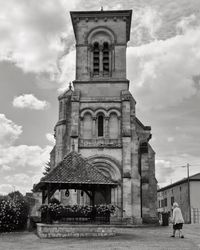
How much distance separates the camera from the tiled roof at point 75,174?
1997 centimetres

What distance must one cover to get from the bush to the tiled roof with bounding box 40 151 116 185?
4.68 metres

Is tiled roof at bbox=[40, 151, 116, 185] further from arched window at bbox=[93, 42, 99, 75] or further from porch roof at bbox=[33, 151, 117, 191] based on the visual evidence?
arched window at bbox=[93, 42, 99, 75]

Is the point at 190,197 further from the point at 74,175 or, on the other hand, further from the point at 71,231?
the point at 71,231

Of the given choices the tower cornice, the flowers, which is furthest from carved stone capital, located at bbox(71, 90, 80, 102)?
the flowers

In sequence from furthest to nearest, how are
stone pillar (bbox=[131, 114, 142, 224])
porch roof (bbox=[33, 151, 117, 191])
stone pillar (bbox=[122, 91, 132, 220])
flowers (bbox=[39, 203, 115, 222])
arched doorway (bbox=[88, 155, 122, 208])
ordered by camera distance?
1. stone pillar (bbox=[131, 114, 142, 224])
2. arched doorway (bbox=[88, 155, 122, 208])
3. stone pillar (bbox=[122, 91, 132, 220])
4. porch roof (bbox=[33, 151, 117, 191])
5. flowers (bbox=[39, 203, 115, 222])

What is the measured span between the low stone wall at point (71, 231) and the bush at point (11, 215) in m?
4.57

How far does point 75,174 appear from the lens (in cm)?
2053

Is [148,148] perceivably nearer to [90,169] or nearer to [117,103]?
[117,103]

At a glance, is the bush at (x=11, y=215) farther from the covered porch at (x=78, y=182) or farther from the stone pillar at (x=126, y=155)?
the stone pillar at (x=126, y=155)

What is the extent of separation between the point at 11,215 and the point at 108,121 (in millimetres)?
13715

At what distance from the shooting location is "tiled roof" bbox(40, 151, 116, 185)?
1997cm

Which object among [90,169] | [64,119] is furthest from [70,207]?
[64,119]

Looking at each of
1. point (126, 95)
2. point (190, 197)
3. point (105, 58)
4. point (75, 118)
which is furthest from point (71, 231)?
point (190, 197)

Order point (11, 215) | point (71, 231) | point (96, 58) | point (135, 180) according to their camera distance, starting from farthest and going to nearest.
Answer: point (96, 58) < point (135, 180) < point (11, 215) < point (71, 231)
